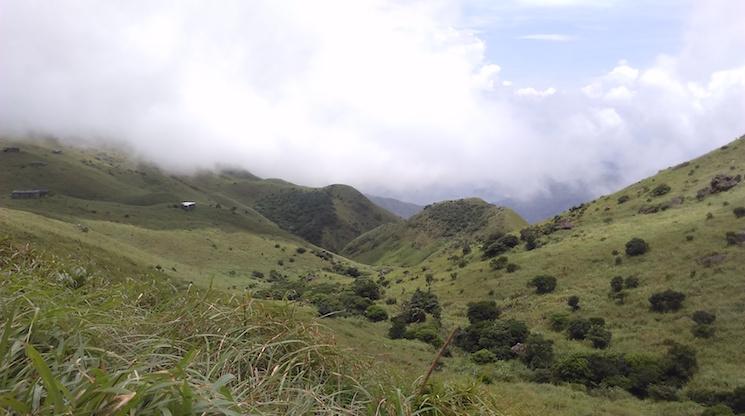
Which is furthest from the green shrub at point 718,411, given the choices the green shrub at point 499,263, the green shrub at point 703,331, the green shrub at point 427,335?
the green shrub at point 499,263

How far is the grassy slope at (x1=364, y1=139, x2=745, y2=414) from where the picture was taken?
35.5 metres

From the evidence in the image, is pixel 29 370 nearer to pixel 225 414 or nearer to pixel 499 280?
pixel 225 414

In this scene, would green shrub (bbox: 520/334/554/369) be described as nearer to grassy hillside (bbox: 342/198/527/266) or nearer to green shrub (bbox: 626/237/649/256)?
green shrub (bbox: 626/237/649/256)

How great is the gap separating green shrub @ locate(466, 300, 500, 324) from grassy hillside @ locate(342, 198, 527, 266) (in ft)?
268

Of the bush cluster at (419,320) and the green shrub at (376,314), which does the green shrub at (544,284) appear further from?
the green shrub at (376,314)

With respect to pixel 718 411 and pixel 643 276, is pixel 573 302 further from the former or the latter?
pixel 718 411

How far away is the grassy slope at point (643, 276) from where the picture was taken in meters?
35.5

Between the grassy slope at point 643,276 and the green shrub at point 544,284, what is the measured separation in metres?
0.82

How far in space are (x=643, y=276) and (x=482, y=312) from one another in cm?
1722

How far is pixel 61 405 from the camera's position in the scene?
9.89ft

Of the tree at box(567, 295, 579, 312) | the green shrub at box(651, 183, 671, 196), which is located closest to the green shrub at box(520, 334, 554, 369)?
the tree at box(567, 295, 579, 312)

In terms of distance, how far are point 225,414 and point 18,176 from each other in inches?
8246

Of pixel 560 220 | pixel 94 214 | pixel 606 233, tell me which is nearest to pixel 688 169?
pixel 560 220

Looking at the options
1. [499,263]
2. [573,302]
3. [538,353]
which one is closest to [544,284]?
[573,302]
